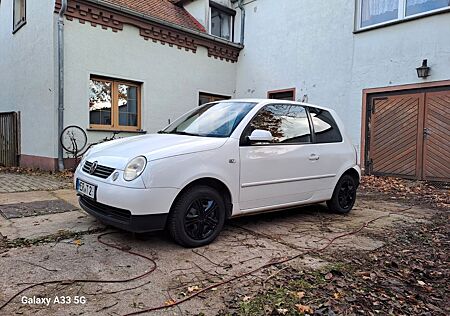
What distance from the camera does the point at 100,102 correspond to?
29.8 ft

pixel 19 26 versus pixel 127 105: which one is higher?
pixel 19 26

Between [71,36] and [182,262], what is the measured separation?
758 centimetres

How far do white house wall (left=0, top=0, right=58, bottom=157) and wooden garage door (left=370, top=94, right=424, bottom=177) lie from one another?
8.36 meters

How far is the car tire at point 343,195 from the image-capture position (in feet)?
15.5

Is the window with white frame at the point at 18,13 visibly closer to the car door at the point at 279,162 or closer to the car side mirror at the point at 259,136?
the car door at the point at 279,162

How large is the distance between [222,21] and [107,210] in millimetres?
11450

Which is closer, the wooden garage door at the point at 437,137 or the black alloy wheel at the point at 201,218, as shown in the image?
the black alloy wheel at the point at 201,218

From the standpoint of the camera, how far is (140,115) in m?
9.90

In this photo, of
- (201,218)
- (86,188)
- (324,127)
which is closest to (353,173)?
(324,127)

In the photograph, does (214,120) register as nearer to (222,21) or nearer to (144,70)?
(144,70)

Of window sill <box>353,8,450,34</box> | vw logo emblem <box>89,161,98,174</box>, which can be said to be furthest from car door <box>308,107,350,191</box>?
window sill <box>353,8,450,34</box>

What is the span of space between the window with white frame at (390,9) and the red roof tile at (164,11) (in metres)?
5.54

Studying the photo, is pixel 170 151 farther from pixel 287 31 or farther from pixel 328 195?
pixel 287 31

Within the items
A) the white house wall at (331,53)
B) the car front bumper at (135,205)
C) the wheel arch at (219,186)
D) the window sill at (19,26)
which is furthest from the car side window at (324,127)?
the window sill at (19,26)
